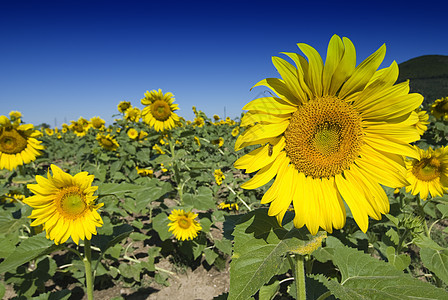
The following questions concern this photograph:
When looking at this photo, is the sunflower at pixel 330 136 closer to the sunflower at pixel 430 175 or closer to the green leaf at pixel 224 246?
the sunflower at pixel 430 175

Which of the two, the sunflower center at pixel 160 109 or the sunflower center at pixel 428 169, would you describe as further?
the sunflower center at pixel 160 109

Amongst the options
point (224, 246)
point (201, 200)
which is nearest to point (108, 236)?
point (201, 200)

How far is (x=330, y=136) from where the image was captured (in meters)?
1.30

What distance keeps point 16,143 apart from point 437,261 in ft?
15.8

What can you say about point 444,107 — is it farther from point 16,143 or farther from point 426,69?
point 426,69

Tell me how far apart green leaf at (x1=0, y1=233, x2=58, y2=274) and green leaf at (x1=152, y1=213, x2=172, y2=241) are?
5.55 feet

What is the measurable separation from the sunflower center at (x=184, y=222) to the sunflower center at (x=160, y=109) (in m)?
1.68

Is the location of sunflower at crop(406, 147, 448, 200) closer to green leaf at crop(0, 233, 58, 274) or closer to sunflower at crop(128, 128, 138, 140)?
green leaf at crop(0, 233, 58, 274)

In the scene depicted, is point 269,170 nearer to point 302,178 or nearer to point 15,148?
point 302,178

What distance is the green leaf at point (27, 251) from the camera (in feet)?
5.23

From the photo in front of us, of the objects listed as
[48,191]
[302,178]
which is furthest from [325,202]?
[48,191]

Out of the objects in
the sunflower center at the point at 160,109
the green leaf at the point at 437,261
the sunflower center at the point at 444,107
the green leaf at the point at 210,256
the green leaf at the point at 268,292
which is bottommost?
the green leaf at the point at 210,256

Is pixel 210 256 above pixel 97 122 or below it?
below

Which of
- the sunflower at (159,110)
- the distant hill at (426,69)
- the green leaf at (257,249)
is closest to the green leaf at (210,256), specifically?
the sunflower at (159,110)
